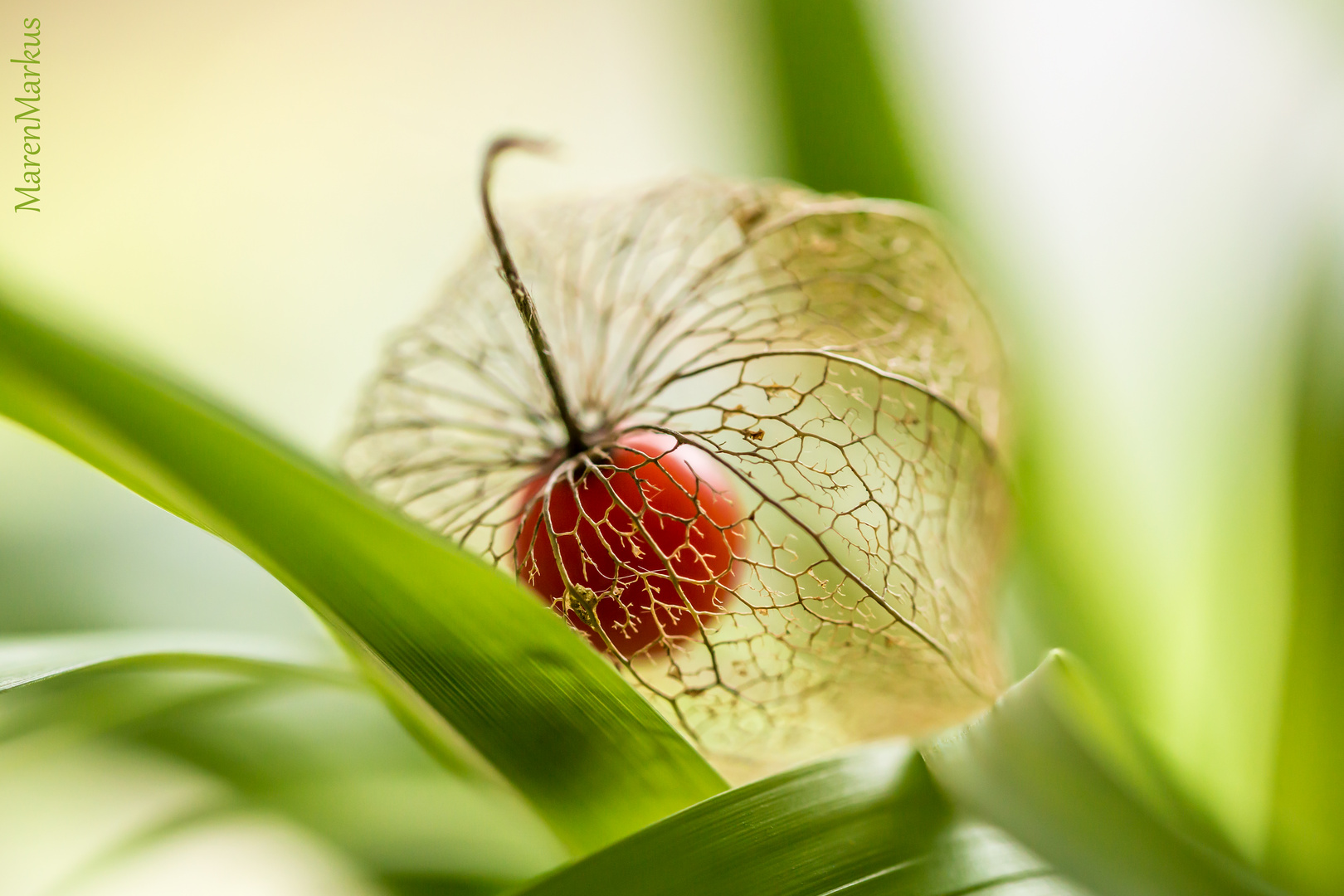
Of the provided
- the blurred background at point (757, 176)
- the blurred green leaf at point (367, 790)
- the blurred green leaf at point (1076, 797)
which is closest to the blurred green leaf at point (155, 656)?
the blurred green leaf at point (367, 790)

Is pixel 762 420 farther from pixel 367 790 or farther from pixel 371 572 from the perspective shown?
pixel 367 790

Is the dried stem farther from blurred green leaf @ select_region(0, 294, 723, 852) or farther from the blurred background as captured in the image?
the blurred background

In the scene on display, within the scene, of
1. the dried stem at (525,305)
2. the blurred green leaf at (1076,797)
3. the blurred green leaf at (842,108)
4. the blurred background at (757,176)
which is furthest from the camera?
the blurred green leaf at (842,108)

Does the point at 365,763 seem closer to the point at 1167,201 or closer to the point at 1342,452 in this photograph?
the point at 1342,452

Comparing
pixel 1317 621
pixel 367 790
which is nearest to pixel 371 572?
pixel 367 790

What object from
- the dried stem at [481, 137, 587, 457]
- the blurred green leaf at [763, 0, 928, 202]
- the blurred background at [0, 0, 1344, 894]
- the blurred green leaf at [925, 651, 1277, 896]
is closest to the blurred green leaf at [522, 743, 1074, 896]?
the blurred green leaf at [925, 651, 1277, 896]

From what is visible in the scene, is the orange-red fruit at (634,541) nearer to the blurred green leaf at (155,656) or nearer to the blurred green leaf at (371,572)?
the blurred green leaf at (371,572)

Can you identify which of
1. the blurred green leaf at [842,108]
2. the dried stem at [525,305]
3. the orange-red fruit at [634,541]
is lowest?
the orange-red fruit at [634,541]
